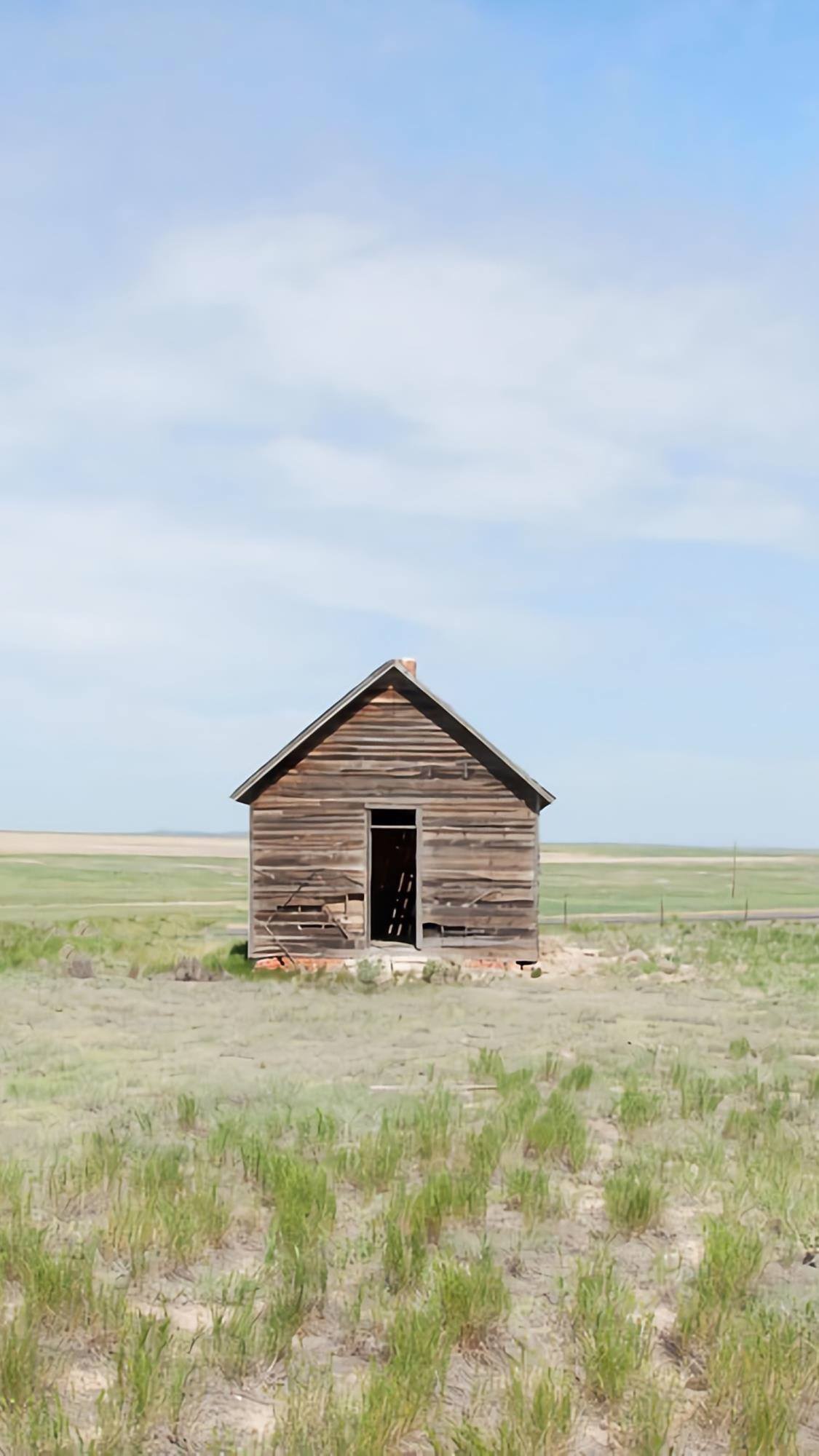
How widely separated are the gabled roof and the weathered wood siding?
12 cm

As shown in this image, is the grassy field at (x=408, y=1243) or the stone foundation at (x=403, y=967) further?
the stone foundation at (x=403, y=967)

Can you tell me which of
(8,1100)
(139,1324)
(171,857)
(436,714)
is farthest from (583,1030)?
(171,857)

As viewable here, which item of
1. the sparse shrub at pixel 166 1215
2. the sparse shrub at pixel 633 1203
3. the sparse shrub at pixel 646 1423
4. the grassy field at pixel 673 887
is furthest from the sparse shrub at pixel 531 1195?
the grassy field at pixel 673 887

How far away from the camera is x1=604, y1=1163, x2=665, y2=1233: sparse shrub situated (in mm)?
8805

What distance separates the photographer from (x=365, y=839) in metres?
26.1

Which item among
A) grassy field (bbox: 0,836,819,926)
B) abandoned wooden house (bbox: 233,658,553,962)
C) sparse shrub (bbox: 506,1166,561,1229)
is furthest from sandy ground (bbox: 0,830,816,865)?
sparse shrub (bbox: 506,1166,561,1229)

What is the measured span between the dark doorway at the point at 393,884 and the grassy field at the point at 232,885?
880 cm

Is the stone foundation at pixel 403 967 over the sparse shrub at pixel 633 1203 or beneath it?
beneath

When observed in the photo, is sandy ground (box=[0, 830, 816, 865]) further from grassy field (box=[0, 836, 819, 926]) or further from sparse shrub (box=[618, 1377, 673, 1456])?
sparse shrub (box=[618, 1377, 673, 1456])

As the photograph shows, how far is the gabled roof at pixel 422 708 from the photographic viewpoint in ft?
85.0

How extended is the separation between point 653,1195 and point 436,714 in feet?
58.3

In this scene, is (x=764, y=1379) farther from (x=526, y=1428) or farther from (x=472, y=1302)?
(x=472, y=1302)

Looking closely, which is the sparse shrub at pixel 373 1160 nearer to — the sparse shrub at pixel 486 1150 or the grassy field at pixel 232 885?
the sparse shrub at pixel 486 1150

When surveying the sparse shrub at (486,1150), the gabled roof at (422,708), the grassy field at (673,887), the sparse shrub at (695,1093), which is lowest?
the grassy field at (673,887)
